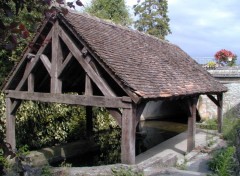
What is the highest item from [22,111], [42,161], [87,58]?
[87,58]

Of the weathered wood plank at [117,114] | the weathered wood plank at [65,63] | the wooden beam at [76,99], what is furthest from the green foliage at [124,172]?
the weathered wood plank at [65,63]

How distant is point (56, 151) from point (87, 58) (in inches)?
172

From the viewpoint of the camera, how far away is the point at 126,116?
610 centimetres

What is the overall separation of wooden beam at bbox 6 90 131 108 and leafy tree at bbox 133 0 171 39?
88.3ft

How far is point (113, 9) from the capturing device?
85.1 ft

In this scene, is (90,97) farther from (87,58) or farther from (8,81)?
(8,81)

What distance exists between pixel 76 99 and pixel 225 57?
58.6ft

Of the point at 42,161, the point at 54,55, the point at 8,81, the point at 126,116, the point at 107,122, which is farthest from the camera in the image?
the point at 107,122

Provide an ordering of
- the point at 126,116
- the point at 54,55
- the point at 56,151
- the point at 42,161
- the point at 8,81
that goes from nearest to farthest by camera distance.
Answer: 1. the point at 126,116
2. the point at 54,55
3. the point at 8,81
4. the point at 42,161
5. the point at 56,151

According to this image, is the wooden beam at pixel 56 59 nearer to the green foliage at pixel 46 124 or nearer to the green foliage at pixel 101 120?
the green foliage at pixel 46 124

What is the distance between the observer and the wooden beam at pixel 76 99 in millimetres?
6230

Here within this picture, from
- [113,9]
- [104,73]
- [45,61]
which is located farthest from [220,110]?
[113,9]

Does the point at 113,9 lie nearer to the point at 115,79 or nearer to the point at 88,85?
the point at 88,85

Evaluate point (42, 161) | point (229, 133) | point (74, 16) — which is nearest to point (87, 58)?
point (74, 16)
